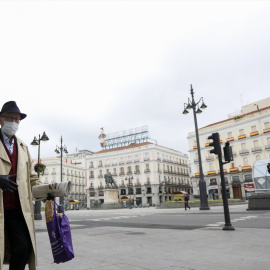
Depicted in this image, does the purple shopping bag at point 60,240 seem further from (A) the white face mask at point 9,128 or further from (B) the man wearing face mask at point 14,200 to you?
(A) the white face mask at point 9,128

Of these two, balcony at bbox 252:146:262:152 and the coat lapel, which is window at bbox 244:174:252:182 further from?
the coat lapel

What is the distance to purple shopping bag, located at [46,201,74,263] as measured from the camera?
268cm

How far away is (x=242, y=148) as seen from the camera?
55.8 meters

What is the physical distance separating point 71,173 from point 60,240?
87.8 metres

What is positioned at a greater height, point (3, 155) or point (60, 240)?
point (3, 155)

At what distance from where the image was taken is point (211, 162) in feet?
194

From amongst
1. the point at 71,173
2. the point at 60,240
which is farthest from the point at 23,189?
the point at 71,173

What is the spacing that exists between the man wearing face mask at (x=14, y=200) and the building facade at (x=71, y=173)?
74538mm

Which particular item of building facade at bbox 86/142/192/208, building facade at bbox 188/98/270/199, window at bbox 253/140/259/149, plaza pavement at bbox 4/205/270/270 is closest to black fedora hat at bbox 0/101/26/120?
plaza pavement at bbox 4/205/270/270

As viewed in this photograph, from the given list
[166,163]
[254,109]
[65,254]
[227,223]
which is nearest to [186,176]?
[166,163]

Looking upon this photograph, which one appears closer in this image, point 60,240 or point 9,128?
point 60,240

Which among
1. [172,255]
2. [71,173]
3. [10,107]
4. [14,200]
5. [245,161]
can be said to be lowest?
[172,255]

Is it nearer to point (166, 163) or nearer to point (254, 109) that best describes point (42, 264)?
point (254, 109)

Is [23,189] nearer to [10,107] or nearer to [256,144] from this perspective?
[10,107]
